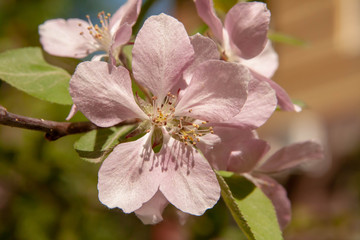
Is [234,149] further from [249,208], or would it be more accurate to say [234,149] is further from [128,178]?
[128,178]

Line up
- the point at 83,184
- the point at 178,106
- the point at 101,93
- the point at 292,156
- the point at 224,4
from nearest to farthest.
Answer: the point at 101,93
the point at 178,106
the point at 292,156
the point at 224,4
the point at 83,184

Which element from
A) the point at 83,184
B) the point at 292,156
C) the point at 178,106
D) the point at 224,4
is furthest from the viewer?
the point at 83,184

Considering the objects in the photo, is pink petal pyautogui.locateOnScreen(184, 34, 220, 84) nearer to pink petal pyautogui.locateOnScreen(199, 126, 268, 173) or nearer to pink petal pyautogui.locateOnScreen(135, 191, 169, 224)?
pink petal pyautogui.locateOnScreen(199, 126, 268, 173)

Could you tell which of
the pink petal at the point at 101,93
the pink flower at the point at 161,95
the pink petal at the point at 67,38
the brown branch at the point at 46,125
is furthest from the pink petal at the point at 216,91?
the pink petal at the point at 67,38

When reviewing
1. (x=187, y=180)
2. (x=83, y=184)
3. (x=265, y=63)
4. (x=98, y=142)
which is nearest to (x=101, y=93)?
(x=98, y=142)

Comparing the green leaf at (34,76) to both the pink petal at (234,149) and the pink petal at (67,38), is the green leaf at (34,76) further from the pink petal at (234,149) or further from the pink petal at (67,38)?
A: the pink petal at (234,149)

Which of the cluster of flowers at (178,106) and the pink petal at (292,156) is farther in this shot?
the pink petal at (292,156)

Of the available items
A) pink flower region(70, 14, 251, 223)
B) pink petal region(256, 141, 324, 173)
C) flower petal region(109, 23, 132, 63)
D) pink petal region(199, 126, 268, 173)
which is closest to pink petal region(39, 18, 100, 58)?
flower petal region(109, 23, 132, 63)
